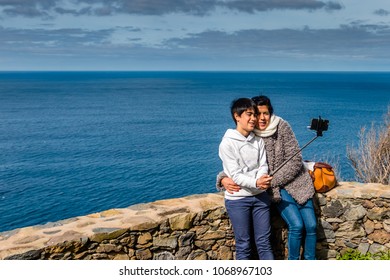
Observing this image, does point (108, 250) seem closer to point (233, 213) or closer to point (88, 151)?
point (233, 213)

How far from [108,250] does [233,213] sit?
4.71ft

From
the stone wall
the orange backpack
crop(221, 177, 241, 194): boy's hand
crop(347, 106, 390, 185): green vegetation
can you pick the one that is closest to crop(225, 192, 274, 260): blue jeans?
crop(221, 177, 241, 194): boy's hand

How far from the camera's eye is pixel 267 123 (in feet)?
16.3

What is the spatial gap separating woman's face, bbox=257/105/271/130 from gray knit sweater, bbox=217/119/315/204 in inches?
5.6

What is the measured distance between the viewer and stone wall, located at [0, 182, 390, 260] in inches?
188

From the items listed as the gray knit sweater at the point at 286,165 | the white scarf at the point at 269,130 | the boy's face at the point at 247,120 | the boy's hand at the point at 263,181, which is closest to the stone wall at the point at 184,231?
the gray knit sweater at the point at 286,165

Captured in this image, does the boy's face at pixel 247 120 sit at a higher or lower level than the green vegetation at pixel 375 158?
higher

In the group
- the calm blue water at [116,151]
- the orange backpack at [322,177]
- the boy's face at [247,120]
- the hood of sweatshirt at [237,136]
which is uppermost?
the boy's face at [247,120]

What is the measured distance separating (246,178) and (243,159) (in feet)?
0.76

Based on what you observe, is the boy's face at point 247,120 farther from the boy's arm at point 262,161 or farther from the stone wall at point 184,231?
the stone wall at point 184,231

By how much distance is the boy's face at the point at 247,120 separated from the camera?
4728 millimetres

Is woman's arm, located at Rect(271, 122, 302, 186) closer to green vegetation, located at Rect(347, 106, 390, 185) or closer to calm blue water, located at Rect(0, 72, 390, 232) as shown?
green vegetation, located at Rect(347, 106, 390, 185)

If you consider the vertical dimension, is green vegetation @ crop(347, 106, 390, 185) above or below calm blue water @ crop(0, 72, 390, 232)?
above
